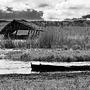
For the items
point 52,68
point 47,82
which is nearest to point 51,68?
point 52,68

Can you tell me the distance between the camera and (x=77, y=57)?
41.3 feet

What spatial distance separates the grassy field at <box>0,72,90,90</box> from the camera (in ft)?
20.7

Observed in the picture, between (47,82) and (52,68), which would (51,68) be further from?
(47,82)

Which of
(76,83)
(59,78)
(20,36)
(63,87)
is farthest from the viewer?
(20,36)

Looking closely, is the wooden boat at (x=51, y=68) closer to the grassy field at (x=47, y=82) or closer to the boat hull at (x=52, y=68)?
the boat hull at (x=52, y=68)

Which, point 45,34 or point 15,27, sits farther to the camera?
point 15,27

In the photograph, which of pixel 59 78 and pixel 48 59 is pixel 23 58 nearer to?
pixel 48 59

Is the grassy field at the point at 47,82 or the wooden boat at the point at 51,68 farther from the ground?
the grassy field at the point at 47,82

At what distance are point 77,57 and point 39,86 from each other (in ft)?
20.8

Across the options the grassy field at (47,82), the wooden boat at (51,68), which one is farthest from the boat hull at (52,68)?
the grassy field at (47,82)

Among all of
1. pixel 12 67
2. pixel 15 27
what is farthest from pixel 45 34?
pixel 15 27

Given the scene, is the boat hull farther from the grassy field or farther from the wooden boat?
the grassy field

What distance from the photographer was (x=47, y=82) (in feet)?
22.6

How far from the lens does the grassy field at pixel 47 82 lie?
6309mm
